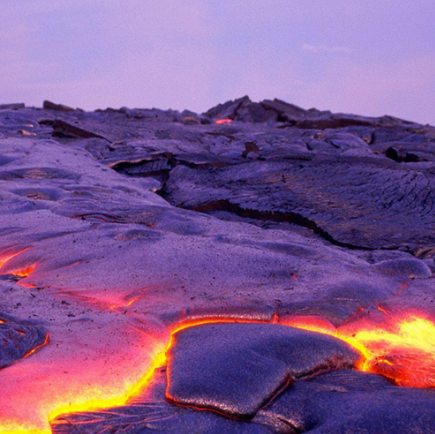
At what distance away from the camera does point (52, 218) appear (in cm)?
355

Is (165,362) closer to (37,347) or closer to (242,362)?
(242,362)

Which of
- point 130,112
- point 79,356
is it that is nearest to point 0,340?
point 79,356

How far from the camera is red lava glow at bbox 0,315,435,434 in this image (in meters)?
1.56

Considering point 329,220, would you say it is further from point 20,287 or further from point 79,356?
point 79,356

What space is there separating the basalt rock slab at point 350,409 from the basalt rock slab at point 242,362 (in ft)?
0.17

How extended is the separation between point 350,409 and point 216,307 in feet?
2.54

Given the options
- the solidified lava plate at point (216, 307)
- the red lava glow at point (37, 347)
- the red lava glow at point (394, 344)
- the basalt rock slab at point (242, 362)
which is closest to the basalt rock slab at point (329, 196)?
the solidified lava plate at point (216, 307)

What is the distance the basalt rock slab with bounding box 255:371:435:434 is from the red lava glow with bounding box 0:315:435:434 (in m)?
0.15

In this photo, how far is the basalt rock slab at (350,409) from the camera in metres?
1.48

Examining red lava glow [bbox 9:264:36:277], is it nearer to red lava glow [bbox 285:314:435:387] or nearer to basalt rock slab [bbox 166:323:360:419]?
basalt rock slab [bbox 166:323:360:419]

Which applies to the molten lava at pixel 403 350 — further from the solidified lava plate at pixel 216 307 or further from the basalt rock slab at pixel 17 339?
the basalt rock slab at pixel 17 339

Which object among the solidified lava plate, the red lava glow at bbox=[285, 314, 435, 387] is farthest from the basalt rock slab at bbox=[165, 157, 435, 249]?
the red lava glow at bbox=[285, 314, 435, 387]

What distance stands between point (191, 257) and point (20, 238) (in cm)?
110

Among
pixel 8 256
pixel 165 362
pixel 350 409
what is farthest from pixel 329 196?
pixel 350 409
